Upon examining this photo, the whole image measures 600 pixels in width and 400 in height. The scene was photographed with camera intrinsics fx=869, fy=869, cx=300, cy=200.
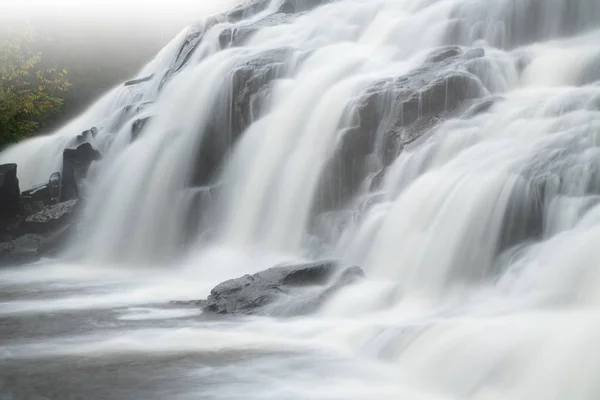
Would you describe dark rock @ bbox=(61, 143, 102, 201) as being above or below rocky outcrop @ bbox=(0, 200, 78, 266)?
above

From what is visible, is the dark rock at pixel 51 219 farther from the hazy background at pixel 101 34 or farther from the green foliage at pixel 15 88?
the hazy background at pixel 101 34

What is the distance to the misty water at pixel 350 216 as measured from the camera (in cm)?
989

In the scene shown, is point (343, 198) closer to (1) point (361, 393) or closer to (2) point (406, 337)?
(2) point (406, 337)

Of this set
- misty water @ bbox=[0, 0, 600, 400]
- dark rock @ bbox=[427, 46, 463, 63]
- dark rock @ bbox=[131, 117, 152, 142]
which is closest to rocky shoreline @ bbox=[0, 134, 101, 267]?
misty water @ bbox=[0, 0, 600, 400]

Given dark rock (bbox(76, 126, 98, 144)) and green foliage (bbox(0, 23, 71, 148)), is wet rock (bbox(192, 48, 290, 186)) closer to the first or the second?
dark rock (bbox(76, 126, 98, 144))

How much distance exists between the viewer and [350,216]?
16.9 meters

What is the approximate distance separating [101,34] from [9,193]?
2241 cm

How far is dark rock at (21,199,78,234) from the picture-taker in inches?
930

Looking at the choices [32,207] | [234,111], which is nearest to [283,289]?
[234,111]

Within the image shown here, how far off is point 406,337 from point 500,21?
1179cm

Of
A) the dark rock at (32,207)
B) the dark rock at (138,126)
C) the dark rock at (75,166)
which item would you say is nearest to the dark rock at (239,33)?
the dark rock at (138,126)

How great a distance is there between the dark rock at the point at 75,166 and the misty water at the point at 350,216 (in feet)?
1.04

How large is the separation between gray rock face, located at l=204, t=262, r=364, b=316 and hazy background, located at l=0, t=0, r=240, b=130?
21.9m

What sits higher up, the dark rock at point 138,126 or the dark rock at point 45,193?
the dark rock at point 138,126
